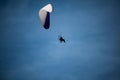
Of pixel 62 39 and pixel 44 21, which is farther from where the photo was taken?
pixel 62 39

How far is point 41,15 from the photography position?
56.2 ft

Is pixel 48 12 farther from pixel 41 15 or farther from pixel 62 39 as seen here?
pixel 62 39

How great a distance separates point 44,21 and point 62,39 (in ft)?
10.9

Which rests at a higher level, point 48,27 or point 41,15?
point 41,15

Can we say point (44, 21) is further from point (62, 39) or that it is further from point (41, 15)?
point (62, 39)

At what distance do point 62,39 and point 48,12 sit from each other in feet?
12.4

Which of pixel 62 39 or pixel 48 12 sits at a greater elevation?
pixel 48 12

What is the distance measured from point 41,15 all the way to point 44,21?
770mm

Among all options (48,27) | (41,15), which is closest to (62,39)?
(48,27)

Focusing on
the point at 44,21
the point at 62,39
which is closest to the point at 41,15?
the point at 44,21

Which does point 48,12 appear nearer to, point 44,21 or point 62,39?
point 44,21

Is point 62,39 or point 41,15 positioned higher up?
point 41,15

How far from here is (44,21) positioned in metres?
17.1

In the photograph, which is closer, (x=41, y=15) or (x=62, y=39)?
(x=41, y=15)
